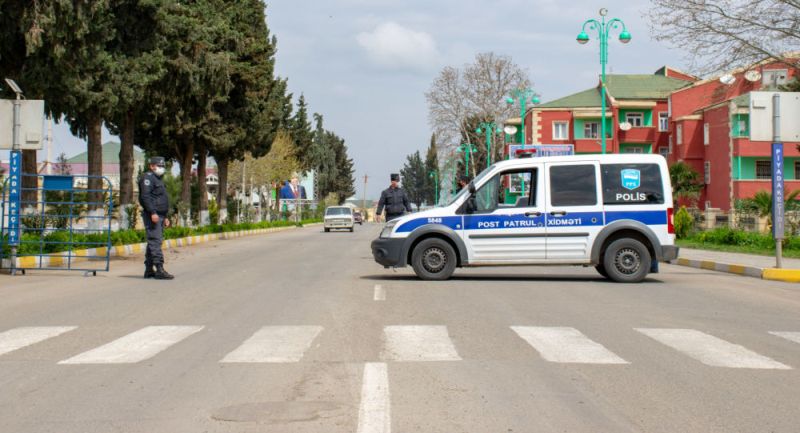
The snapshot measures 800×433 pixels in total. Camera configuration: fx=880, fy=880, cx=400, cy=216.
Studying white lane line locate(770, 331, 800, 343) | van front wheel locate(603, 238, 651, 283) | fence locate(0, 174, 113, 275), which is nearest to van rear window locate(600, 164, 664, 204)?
van front wheel locate(603, 238, 651, 283)

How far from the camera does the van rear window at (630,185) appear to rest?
49.3 ft

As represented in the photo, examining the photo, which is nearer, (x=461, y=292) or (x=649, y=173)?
(x=461, y=292)

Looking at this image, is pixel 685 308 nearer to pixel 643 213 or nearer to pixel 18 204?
pixel 643 213

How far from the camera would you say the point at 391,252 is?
1525 centimetres

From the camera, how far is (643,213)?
15.0 metres

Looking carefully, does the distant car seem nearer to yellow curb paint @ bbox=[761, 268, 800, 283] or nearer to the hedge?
the hedge

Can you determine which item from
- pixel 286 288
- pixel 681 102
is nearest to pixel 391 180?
pixel 286 288

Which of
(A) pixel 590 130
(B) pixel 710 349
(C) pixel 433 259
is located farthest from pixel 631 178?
(A) pixel 590 130

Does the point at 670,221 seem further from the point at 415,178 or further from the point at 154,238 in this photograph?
the point at 415,178

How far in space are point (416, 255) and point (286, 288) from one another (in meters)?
2.45

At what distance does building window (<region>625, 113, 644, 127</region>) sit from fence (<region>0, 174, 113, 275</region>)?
52.1 m

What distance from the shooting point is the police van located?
1500cm

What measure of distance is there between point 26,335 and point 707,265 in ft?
52.5

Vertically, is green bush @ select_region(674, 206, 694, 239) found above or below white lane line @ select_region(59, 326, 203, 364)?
above
